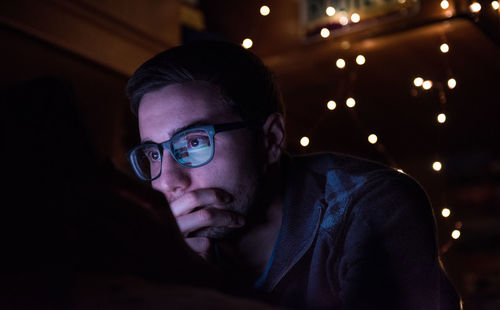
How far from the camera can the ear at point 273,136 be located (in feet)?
4.80

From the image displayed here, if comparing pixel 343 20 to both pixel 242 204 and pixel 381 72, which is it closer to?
pixel 381 72

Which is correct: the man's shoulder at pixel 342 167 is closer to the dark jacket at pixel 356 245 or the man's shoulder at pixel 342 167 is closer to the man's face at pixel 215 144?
the dark jacket at pixel 356 245

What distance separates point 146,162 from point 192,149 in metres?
0.23

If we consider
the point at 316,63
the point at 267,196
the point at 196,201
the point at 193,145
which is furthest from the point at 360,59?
the point at 196,201

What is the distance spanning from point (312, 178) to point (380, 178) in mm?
209

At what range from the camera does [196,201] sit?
1.21 metres

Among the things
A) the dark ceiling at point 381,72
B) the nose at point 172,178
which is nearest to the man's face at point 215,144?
the nose at point 172,178

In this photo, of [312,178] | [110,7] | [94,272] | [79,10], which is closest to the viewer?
[94,272]

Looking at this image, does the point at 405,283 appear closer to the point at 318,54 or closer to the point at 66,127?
the point at 66,127

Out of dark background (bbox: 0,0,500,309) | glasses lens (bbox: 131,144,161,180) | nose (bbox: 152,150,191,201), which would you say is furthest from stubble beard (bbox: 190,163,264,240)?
dark background (bbox: 0,0,500,309)

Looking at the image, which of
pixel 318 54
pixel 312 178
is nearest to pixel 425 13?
pixel 318 54

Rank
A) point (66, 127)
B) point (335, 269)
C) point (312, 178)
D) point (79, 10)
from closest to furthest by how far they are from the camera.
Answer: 1. point (66, 127)
2. point (335, 269)
3. point (312, 178)
4. point (79, 10)

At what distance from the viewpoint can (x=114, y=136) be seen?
326 cm

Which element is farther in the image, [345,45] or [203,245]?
[345,45]
